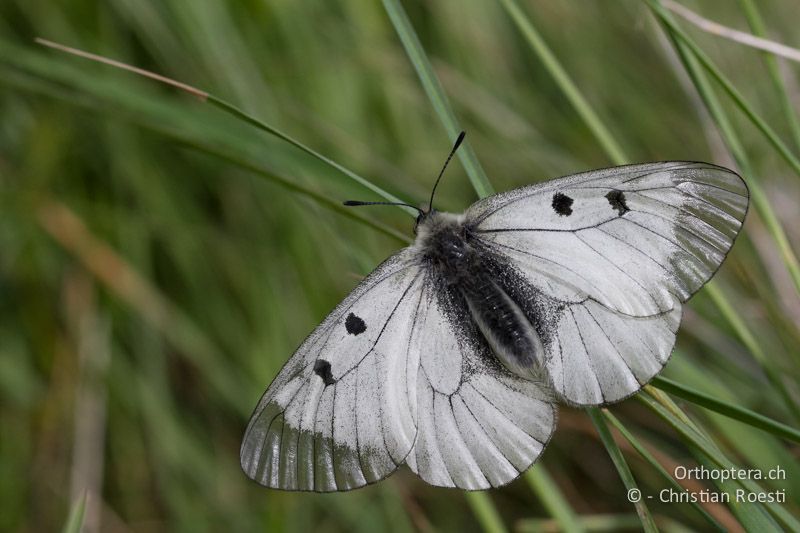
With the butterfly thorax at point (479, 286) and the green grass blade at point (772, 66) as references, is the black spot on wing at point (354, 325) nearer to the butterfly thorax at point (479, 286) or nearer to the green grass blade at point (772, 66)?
the butterfly thorax at point (479, 286)

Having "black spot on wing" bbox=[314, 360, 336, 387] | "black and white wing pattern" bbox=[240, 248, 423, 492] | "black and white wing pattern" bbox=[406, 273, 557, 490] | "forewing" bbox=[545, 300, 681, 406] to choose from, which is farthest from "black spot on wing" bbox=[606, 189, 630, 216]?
"black spot on wing" bbox=[314, 360, 336, 387]

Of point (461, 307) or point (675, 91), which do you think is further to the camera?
point (675, 91)

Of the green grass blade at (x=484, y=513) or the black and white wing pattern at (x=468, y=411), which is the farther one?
the green grass blade at (x=484, y=513)

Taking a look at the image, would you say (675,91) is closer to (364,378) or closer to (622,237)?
(622,237)

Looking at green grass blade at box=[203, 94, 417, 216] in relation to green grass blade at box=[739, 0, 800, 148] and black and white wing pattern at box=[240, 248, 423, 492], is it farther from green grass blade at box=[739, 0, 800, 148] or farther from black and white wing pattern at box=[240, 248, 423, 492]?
green grass blade at box=[739, 0, 800, 148]

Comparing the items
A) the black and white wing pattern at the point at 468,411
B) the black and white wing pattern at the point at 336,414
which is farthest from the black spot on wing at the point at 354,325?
the black and white wing pattern at the point at 468,411

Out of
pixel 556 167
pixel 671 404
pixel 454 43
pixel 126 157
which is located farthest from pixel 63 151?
pixel 671 404

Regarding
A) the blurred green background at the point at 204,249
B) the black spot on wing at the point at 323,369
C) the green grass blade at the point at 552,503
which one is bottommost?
the green grass blade at the point at 552,503
